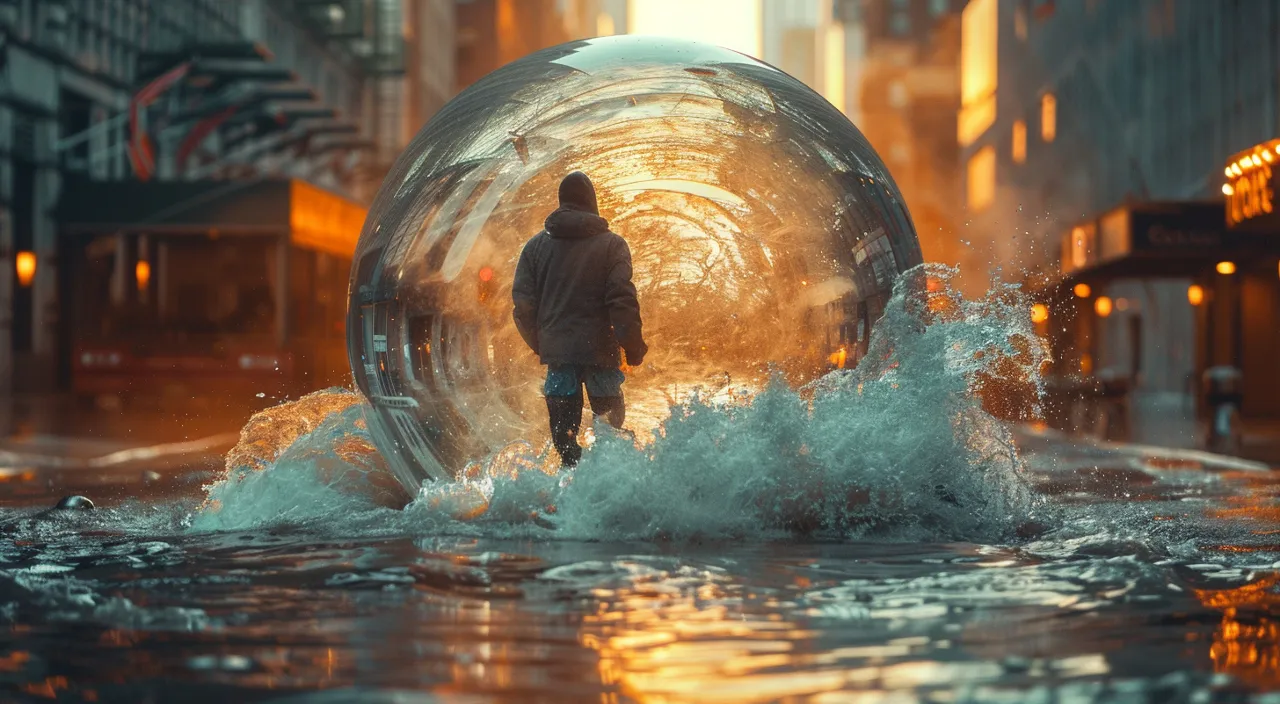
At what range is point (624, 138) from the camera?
323 inches

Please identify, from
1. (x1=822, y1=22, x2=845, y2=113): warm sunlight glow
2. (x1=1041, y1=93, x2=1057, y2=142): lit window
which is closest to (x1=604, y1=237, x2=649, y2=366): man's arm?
A: (x1=1041, y1=93, x2=1057, y2=142): lit window

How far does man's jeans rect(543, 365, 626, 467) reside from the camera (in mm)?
7988

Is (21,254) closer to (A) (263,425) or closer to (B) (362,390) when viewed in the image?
(A) (263,425)

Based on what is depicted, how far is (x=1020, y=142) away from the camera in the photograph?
6656 cm

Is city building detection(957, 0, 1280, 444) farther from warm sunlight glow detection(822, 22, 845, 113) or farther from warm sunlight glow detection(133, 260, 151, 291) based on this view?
warm sunlight glow detection(822, 22, 845, 113)

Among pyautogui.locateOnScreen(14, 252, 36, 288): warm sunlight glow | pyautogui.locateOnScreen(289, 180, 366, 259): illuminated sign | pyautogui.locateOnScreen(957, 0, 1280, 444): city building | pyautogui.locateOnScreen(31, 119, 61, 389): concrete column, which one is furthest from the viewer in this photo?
pyautogui.locateOnScreen(31, 119, 61, 389): concrete column

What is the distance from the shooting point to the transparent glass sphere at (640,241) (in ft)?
25.7

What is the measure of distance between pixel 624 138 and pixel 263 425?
3735 mm

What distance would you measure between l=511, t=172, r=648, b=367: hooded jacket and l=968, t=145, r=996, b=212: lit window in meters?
67.3

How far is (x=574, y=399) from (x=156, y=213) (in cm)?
2166

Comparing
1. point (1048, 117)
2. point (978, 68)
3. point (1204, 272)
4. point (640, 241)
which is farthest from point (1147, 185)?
point (978, 68)

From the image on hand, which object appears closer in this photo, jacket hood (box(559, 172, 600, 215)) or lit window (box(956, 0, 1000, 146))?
jacket hood (box(559, 172, 600, 215))

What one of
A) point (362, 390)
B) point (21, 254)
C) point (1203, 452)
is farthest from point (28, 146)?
point (362, 390)

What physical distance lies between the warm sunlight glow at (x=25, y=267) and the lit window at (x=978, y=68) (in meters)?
49.2
